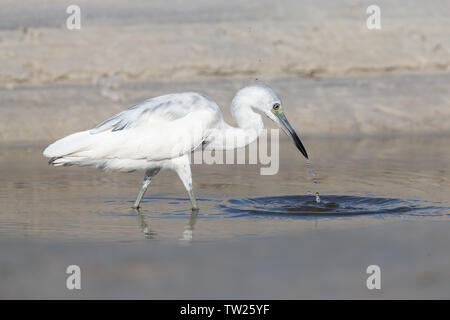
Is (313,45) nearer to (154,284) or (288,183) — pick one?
(288,183)

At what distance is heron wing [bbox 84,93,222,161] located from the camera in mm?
6719

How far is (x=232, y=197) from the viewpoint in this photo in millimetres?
7270

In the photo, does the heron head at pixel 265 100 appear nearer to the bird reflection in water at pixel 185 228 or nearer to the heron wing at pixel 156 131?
the heron wing at pixel 156 131

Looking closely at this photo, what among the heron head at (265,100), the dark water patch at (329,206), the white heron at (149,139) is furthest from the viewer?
the heron head at (265,100)

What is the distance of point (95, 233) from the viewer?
5.80m

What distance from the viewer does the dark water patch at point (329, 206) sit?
6.43 meters

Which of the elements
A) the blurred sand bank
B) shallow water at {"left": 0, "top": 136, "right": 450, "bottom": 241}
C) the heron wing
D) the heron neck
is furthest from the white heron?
the blurred sand bank

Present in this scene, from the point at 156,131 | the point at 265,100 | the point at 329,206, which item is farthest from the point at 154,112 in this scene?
the point at 329,206

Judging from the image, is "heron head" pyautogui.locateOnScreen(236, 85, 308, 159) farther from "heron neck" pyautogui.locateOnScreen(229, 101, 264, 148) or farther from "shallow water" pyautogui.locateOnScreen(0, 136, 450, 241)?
"shallow water" pyautogui.locateOnScreen(0, 136, 450, 241)

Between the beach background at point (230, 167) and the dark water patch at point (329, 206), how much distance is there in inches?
3.9

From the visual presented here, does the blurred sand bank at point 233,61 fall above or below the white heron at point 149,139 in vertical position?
above

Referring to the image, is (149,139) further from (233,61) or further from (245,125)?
(233,61)

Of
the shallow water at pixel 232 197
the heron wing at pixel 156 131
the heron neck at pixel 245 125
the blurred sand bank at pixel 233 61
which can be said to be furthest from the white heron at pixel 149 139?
the blurred sand bank at pixel 233 61

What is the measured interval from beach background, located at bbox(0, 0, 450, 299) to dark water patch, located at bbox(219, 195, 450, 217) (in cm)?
10
